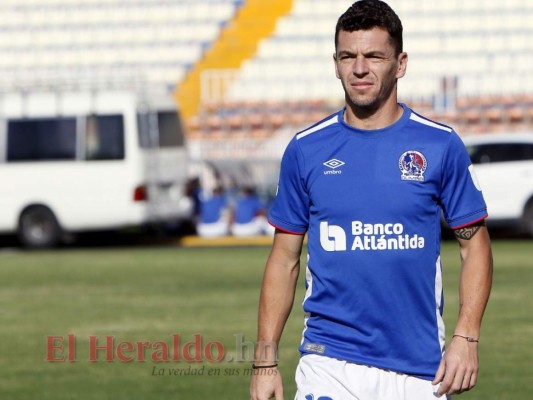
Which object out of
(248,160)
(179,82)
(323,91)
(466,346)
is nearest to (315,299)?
(466,346)

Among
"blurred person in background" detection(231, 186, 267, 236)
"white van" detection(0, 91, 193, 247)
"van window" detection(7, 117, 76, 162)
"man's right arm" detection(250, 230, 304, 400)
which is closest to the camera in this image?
"man's right arm" detection(250, 230, 304, 400)

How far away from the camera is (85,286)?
16328mm

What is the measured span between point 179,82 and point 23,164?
9.72 metres

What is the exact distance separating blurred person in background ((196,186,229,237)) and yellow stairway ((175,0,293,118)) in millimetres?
8189

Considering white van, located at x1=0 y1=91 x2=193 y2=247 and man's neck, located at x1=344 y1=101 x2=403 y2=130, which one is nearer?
man's neck, located at x1=344 y1=101 x2=403 y2=130

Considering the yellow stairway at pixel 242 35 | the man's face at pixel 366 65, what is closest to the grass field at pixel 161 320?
the man's face at pixel 366 65

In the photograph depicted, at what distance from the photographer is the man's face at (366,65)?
451 cm

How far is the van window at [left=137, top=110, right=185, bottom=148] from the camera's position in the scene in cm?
2344

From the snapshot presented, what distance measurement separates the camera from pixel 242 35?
33156 millimetres

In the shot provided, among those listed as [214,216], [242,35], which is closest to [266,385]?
[214,216]

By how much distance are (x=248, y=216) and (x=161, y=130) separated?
7.09 feet

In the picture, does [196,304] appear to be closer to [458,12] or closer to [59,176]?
[59,176]

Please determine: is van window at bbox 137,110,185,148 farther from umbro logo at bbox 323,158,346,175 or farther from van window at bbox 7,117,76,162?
umbro logo at bbox 323,158,346,175

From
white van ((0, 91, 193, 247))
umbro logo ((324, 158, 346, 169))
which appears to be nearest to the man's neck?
umbro logo ((324, 158, 346, 169))
